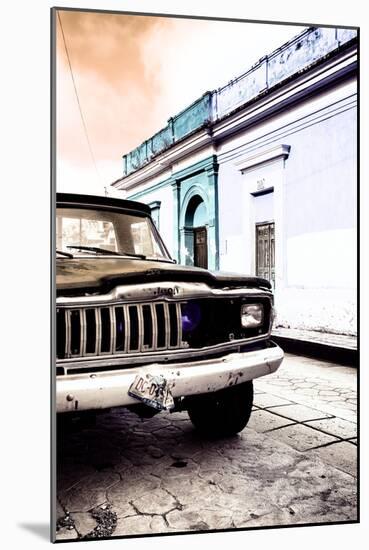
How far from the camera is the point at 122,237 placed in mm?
2115

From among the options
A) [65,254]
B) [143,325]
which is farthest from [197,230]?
[143,325]

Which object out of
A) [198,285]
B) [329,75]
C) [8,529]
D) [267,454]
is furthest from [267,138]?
[8,529]

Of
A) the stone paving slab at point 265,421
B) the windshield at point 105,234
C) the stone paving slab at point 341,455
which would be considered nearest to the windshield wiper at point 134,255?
the windshield at point 105,234

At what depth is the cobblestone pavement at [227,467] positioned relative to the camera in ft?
5.82

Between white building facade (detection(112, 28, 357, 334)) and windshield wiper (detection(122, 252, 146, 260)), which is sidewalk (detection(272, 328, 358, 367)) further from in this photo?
windshield wiper (detection(122, 252, 146, 260))

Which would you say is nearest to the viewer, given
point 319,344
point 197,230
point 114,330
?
point 114,330

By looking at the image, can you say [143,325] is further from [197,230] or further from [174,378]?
[197,230]

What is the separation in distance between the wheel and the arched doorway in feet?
1.97

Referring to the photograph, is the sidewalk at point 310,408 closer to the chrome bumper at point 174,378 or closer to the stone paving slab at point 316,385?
the stone paving slab at point 316,385

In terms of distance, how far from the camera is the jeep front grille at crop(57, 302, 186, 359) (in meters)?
1.52

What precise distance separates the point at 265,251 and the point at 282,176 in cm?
37

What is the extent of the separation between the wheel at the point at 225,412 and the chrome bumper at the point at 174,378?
0.67ft

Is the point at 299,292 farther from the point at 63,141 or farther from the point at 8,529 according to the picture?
the point at 8,529

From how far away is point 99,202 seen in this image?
206 centimetres
